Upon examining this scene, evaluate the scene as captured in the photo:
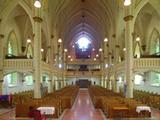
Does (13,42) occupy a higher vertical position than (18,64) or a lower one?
higher

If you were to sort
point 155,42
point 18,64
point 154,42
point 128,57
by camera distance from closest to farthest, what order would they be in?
point 128,57 < point 18,64 < point 155,42 < point 154,42

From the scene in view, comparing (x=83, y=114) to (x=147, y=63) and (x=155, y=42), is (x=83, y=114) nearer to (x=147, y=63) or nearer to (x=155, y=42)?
(x=147, y=63)

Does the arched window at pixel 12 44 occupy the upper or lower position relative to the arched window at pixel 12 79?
upper

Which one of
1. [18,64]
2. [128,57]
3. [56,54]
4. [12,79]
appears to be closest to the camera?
[128,57]

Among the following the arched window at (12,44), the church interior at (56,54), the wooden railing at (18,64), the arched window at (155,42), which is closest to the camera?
the church interior at (56,54)

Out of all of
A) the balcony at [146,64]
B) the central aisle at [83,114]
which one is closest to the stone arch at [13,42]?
the balcony at [146,64]

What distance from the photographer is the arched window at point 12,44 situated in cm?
3884

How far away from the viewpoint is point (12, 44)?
1574 inches

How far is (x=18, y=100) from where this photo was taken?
26047mm

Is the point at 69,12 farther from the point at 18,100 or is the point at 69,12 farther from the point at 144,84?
the point at 18,100

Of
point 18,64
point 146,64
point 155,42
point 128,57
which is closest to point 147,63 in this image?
point 146,64

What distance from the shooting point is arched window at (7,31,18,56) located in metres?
38.8

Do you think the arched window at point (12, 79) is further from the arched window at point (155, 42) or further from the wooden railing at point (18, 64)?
the arched window at point (155, 42)

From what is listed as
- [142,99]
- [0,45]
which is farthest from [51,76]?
[142,99]
